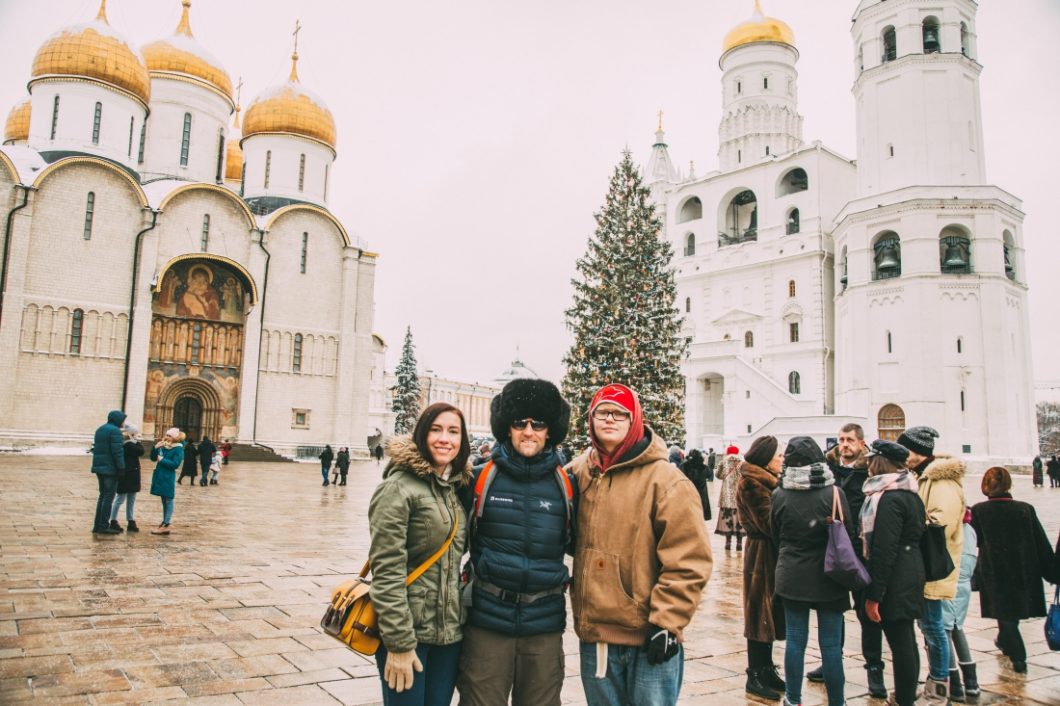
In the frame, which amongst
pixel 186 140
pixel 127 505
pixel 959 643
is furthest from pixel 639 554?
pixel 186 140

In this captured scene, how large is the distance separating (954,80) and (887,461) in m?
37.9

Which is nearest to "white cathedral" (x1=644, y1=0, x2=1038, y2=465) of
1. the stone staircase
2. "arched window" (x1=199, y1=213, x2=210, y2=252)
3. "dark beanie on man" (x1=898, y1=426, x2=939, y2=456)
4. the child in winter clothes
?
the stone staircase

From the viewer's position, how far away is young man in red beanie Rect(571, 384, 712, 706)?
107 inches

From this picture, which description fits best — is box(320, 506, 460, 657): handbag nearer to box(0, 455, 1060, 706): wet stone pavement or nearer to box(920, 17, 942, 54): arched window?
box(0, 455, 1060, 706): wet stone pavement

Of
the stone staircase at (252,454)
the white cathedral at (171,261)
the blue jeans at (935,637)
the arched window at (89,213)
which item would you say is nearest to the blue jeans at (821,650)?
the blue jeans at (935,637)

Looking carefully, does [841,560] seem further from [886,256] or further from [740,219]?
[740,219]

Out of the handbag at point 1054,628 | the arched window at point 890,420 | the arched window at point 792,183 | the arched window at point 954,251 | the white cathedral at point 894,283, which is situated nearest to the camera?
the handbag at point 1054,628

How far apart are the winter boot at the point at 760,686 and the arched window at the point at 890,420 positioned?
32484 mm

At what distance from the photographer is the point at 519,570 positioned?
111 inches

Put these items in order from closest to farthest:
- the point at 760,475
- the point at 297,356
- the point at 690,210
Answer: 1. the point at 760,475
2. the point at 297,356
3. the point at 690,210

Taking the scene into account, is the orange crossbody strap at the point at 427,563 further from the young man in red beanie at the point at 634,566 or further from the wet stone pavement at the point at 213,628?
the wet stone pavement at the point at 213,628

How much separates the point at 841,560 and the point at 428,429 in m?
2.43

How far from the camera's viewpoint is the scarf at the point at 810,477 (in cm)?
410

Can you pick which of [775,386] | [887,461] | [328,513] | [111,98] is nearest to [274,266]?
[111,98]
